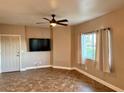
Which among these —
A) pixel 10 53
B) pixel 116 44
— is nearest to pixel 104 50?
pixel 116 44

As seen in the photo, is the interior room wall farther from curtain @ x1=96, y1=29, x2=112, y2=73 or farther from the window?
curtain @ x1=96, y1=29, x2=112, y2=73

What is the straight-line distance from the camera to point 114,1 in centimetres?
299

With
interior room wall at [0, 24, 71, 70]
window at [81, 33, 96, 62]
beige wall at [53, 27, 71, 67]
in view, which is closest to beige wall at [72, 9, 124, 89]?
window at [81, 33, 96, 62]

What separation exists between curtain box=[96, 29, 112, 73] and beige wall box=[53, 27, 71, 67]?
8.64 feet

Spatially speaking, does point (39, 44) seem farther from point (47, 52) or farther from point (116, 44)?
point (116, 44)

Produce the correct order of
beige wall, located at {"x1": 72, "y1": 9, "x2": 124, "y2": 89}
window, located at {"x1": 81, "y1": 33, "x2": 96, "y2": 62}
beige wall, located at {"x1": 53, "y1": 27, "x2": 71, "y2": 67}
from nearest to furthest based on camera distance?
beige wall, located at {"x1": 72, "y1": 9, "x2": 124, "y2": 89} → window, located at {"x1": 81, "y1": 33, "x2": 96, "y2": 62} → beige wall, located at {"x1": 53, "y1": 27, "x2": 71, "y2": 67}

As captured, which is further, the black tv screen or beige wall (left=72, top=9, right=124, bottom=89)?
the black tv screen

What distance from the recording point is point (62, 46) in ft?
23.4

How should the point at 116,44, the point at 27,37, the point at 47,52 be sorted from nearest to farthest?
the point at 116,44 < the point at 27,37 < the point at 47,52

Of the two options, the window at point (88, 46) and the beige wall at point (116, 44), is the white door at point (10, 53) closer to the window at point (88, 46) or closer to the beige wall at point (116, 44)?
the window at point (88, 46)

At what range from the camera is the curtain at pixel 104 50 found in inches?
158

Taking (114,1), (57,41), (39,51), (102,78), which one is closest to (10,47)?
(39,51)

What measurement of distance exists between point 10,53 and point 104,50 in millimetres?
4716

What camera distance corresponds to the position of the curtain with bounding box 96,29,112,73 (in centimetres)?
400
